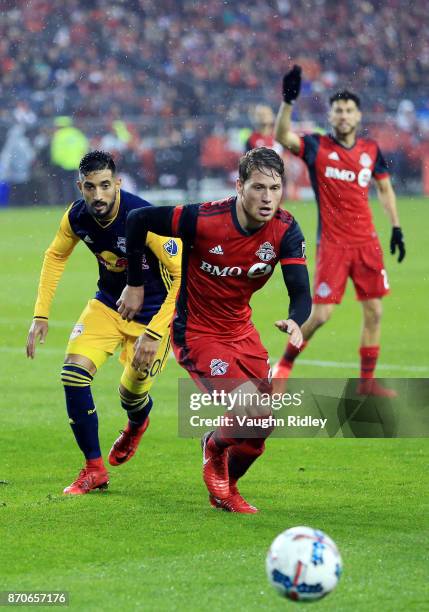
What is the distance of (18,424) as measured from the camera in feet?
29.1

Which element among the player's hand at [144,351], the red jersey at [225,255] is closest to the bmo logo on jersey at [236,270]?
the red jersey at [225,255]

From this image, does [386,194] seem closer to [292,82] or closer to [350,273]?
[350,273]

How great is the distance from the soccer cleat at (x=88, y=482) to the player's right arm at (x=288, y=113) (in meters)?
3.73

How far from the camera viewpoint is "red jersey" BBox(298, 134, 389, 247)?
1021 centimetres

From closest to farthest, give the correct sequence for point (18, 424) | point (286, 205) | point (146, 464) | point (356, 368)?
1. point (146, 464)
2. point (18, 424)
3. point (356, 368)
4. point (286, 205)

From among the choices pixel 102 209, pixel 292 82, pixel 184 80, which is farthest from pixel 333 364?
pixel 184 80

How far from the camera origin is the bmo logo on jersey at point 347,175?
33.6ft

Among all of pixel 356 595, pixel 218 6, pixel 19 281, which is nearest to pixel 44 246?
pixel 19 281

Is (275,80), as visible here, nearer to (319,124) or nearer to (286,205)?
(319,124)

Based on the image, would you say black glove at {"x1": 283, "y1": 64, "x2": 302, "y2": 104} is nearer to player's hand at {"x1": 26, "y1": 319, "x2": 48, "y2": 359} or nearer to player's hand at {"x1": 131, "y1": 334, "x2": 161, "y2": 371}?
player's hand at {"x1": 26, "y1": 319, "x2": 48, "y2": 359}

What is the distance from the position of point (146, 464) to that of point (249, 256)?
6.38 ft

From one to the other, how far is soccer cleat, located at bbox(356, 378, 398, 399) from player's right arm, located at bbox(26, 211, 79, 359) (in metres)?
3.32

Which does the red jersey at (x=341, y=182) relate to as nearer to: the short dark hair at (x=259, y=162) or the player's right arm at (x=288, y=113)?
the player's right arm at (x=288, y=113)

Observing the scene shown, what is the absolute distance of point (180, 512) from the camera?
6320 mm
